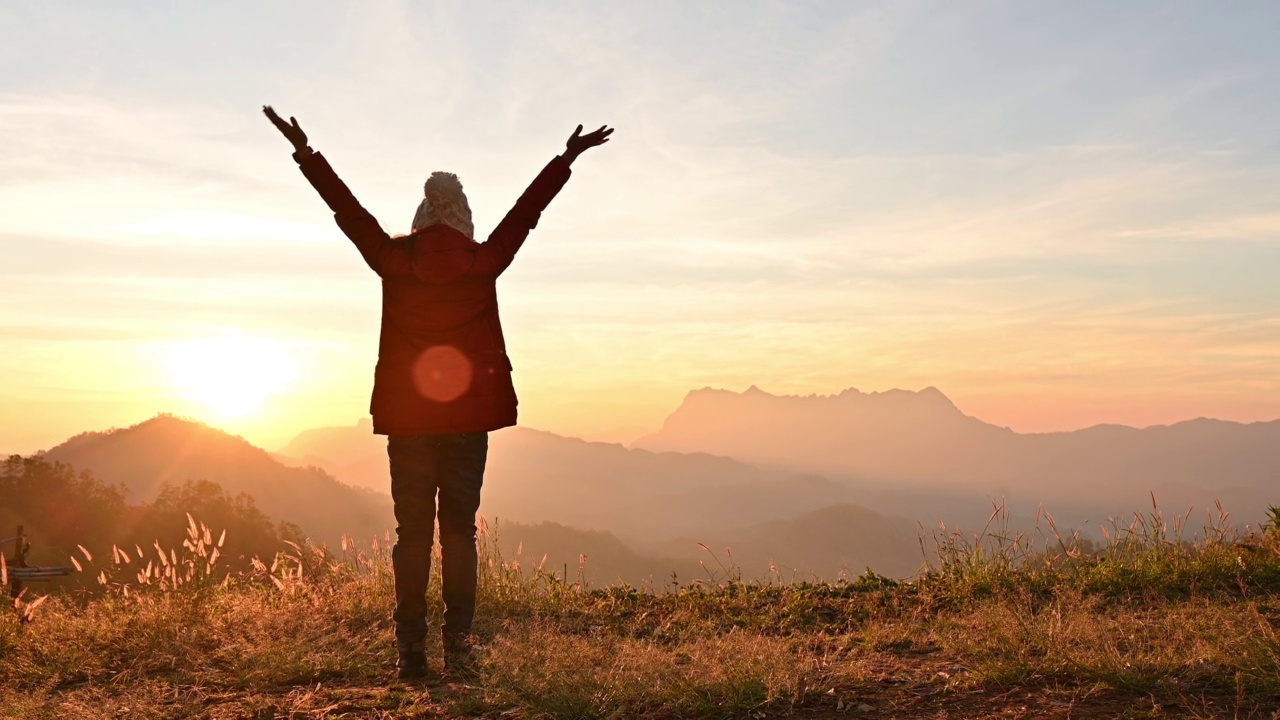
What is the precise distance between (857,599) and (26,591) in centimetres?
725

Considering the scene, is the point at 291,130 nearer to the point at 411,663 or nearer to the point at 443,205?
the point at 443,205

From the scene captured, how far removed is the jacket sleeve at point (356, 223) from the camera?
181 inches

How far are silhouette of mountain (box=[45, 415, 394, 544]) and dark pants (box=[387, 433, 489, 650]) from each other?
419ft

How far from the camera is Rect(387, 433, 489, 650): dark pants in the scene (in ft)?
15.3

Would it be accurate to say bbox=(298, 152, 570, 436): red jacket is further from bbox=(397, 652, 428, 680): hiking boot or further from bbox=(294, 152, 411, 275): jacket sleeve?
bbox=(397, 652, 428, 680): hiking boot

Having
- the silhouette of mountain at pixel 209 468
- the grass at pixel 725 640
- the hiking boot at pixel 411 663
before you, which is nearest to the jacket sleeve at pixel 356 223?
the hiking boot at pixel 411 663

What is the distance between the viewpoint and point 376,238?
463 centimetres

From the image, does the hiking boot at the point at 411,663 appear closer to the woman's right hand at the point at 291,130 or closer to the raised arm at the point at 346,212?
the raised arm at the point at 346,212

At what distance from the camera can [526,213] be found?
4.81 metres

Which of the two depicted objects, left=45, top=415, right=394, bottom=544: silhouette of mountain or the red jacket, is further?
left=45, top=415, right=394, bottom=544: silhouette of mountain

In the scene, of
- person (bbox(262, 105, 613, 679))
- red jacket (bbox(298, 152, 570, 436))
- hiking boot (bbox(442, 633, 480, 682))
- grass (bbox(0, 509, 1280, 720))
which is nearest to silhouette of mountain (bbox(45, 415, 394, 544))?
grass (bbox(0, 509, 1280, 720))

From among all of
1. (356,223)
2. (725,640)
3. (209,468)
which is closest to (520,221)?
(356,223)

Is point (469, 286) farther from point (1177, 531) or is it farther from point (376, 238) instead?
point (1177, 531)

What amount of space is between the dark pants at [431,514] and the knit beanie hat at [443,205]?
1.21m
